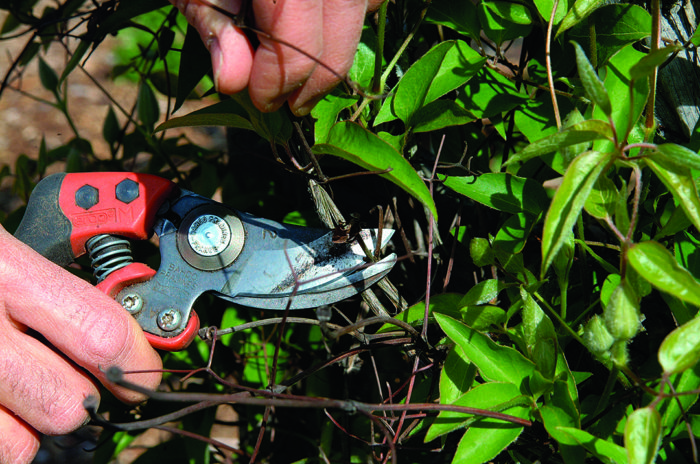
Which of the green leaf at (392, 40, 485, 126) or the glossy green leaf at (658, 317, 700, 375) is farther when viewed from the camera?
the green leaf at (392, 40, 485, 126)

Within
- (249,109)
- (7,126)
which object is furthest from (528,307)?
(7,126)

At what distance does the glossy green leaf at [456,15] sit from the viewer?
2.85 feet

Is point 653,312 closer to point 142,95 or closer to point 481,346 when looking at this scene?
point 481,346

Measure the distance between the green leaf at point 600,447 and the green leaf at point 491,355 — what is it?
3.5 inches

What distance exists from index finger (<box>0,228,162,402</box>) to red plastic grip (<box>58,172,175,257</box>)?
0.12 metres

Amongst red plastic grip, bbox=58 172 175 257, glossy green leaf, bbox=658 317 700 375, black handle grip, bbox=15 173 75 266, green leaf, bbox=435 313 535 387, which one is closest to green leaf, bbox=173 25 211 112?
red plastic grip, bbox=58 172 175 257

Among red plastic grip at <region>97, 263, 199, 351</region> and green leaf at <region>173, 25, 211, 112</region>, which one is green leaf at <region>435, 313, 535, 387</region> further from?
green leaf at <region>173, 25, 211, 112</region>

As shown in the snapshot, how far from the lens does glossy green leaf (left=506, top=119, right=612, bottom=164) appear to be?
0.57m

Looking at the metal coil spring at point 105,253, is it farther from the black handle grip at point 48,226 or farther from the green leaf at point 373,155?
the green leaf at point 373,155

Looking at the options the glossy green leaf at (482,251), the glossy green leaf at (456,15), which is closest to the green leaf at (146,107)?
the glossy green leaf at (456,15)

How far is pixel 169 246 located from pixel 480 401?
0.59 meters

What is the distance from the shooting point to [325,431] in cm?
112

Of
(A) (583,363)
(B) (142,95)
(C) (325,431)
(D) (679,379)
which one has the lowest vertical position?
(C) (325,431)

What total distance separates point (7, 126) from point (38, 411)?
255 centimetres
